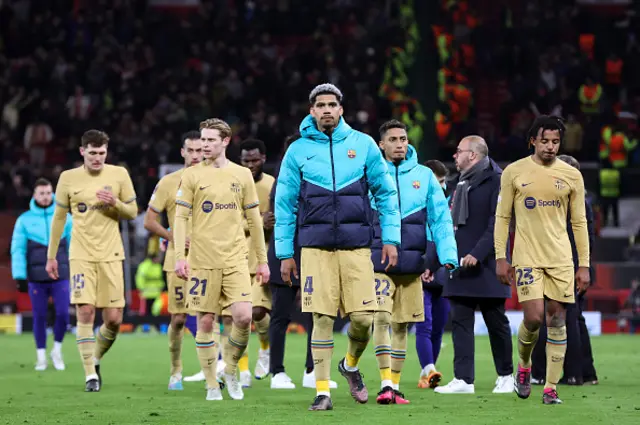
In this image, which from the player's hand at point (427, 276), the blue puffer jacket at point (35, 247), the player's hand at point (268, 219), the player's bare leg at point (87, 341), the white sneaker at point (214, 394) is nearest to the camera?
Result: the white sneaker at point (214, 394)

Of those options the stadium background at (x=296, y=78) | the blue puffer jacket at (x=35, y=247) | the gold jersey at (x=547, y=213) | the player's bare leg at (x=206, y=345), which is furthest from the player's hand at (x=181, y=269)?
the stadium background at (x=296, y=78)

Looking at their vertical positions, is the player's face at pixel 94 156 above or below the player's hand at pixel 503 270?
above

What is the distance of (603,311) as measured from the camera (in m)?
23.0

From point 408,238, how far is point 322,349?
1612 millimetres

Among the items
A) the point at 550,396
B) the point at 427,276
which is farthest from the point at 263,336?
the point at 550,396

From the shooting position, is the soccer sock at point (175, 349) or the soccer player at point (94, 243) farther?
the soccer sock at point (175, 349)

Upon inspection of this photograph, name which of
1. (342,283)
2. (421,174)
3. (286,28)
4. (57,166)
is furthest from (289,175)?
(286,28)

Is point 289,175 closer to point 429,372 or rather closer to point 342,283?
point 342,283

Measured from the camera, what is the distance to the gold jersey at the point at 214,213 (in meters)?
10.7

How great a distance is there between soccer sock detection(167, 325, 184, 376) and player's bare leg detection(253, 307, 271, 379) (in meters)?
0.89

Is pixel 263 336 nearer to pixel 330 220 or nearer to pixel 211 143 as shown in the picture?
pixel 211 143

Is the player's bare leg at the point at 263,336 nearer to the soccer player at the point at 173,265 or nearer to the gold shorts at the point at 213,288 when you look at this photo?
the soccer player at the point at 173,265

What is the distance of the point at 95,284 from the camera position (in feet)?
40.2

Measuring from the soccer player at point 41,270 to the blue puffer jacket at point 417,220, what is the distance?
6.43m
